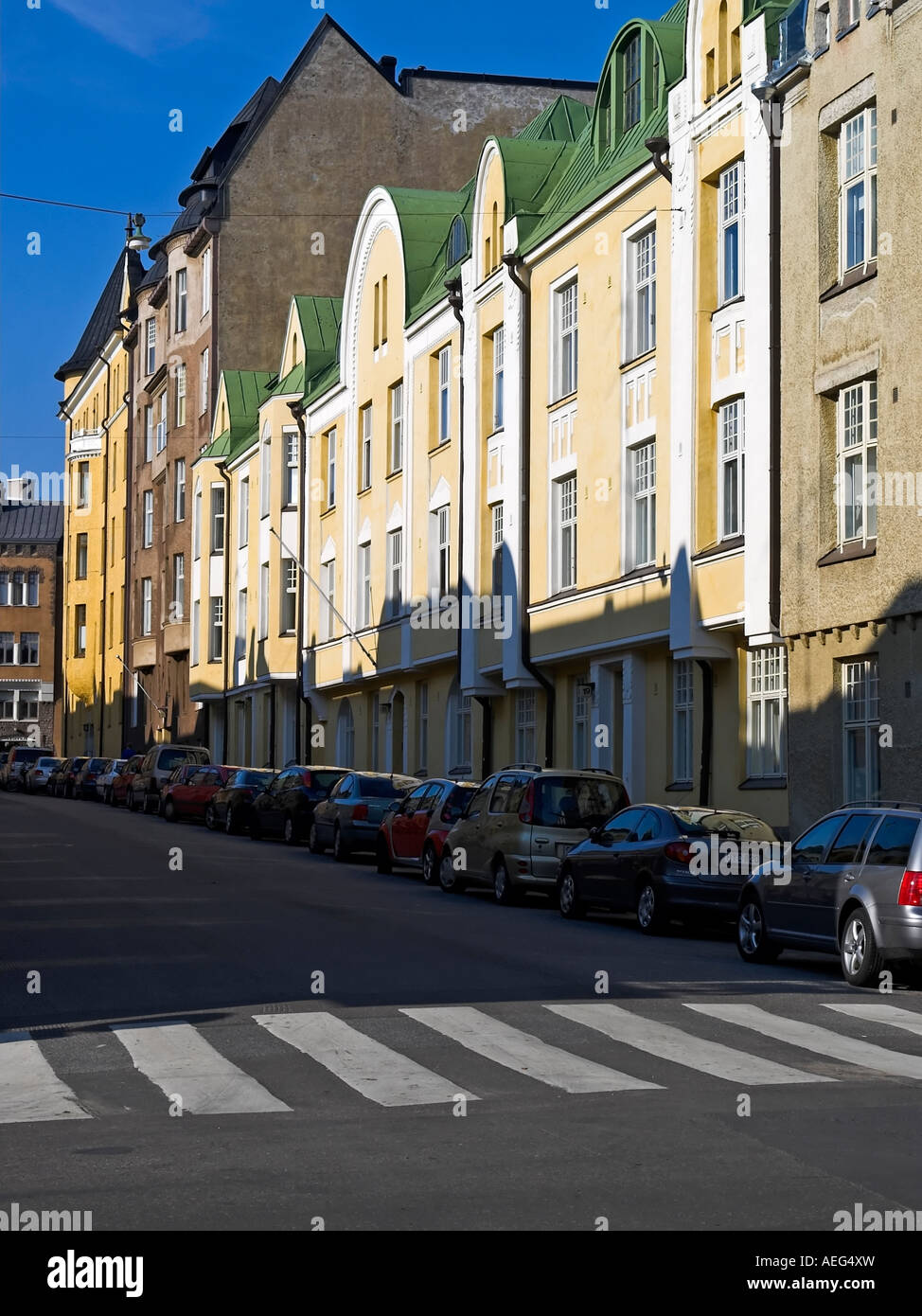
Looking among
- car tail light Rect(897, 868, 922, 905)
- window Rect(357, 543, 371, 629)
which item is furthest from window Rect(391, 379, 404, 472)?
car tail light Rect(897, 868, 922, 905)

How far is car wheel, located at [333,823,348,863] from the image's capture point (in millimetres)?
31109

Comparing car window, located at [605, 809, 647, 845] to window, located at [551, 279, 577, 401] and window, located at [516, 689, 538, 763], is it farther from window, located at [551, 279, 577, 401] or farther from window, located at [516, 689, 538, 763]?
window, located at [516, 689, 538, 763]

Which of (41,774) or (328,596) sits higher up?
(328,596)

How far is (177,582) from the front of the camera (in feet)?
220

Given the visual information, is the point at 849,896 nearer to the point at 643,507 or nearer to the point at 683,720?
the point at 683,720

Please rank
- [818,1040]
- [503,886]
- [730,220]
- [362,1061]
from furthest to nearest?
[730,220]
[503,886]
[818,1040]
[362,1061]

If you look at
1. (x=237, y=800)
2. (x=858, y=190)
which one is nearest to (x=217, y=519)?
(x=237, y=800)

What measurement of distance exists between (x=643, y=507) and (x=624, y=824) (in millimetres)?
10248

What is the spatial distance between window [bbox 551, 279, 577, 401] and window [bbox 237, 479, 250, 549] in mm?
25643

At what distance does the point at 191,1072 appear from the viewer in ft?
33.8

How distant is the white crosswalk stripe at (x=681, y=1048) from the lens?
10.1 meters

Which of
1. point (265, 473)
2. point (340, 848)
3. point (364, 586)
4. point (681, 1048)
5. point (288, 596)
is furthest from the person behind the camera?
point (265, 473)
